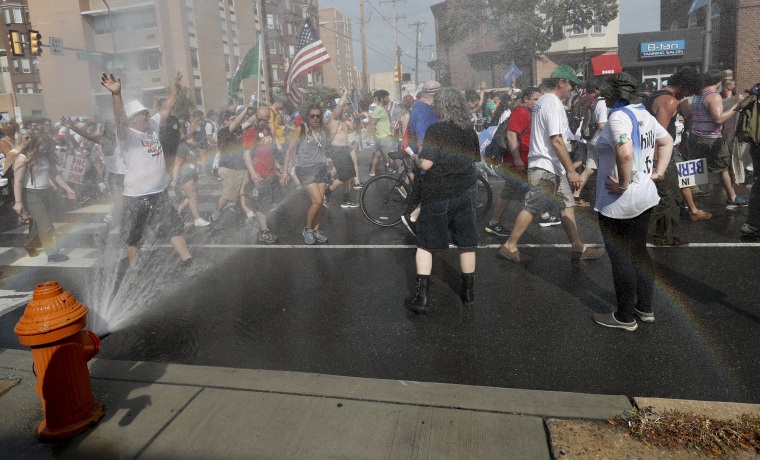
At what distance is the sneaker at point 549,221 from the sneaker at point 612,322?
328 centimetres

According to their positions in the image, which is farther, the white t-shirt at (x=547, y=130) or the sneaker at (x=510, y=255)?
the sneaker at (x=510, y=255)

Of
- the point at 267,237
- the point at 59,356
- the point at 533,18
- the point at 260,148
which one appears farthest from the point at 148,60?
the point at 533,18

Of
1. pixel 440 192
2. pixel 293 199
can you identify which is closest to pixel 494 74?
pixel 293 199

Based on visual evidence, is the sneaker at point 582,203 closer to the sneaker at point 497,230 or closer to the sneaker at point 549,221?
the sneaker at point 549,221

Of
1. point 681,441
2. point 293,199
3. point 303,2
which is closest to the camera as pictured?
point 681,441

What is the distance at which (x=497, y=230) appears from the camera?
691 cm

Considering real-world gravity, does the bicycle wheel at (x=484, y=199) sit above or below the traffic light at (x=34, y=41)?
below

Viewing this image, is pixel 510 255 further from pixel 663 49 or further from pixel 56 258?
pixel 663 49

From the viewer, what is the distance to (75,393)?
2.87m

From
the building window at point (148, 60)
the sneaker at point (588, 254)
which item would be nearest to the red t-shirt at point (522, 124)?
the sneaker at point (588, 254)

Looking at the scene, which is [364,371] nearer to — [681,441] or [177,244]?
[681,441]

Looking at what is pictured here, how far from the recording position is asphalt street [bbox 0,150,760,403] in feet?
11.4

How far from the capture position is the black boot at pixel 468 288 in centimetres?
455

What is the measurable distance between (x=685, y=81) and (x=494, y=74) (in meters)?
37.0
